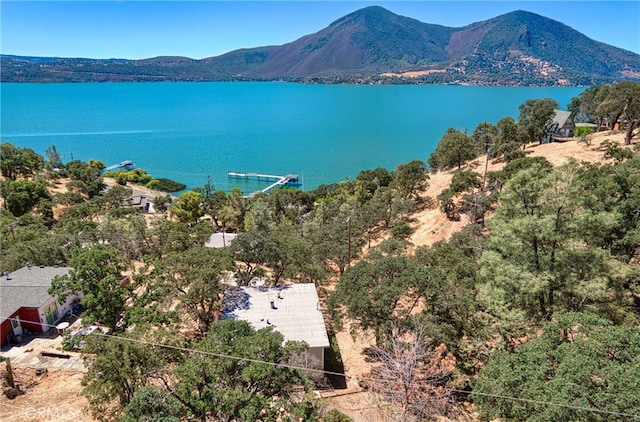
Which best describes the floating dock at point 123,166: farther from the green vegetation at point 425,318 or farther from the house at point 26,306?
the house at point 26,306

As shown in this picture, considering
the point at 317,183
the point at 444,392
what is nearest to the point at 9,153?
the point at 317,183

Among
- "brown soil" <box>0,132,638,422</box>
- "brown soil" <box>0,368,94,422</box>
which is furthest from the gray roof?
"brown soil" <box>0,132,638,422</box>

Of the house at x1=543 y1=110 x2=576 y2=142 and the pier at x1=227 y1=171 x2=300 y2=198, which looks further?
the pier at x1=227 y1=171 x2=300 y2=198

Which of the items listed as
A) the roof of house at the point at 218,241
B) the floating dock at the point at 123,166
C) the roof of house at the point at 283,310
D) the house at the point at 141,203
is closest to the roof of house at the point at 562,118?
the roof of house at the point at 218,241

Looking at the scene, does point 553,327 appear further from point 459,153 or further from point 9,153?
point 9,153

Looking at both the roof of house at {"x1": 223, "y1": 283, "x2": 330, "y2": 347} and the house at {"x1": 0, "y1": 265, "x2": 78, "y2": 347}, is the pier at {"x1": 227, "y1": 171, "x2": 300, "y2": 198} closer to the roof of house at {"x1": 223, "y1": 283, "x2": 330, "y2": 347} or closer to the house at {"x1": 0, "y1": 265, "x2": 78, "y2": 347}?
the house at {"x1": 0, "y1": 265, "x2": 78, "y2": 347}

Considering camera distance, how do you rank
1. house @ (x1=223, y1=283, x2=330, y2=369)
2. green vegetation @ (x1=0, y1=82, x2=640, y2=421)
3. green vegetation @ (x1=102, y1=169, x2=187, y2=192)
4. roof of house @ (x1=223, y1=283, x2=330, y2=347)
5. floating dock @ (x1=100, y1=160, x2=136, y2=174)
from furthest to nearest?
floating dock @ (x1=100, y1=160, x2=136, y2=174)
green vegetation @ (x1=102, y1=169, x2=187, y2=192)
roof of house @ (x1=223, y1=283, x2=330, y2=347)
house @ (x1=223, y1=283, x2=330, y2=369)
green vegetation @ (x1=0, y1=82, x2=640, y2=421)

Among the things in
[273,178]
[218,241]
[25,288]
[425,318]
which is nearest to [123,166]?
[273,178]
